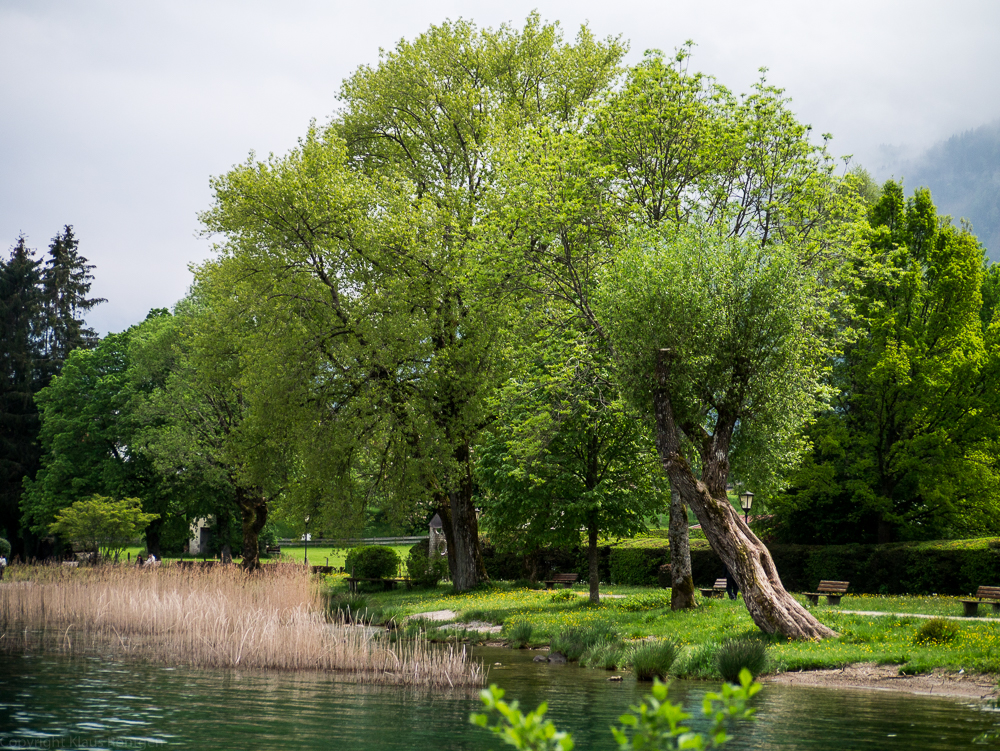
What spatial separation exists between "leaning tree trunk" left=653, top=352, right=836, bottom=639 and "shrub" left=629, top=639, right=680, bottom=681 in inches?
101

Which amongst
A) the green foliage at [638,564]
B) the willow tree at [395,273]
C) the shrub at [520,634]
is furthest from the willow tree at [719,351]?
the green foliage at [638,564]

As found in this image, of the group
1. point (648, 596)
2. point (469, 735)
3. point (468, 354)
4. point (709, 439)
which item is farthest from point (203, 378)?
point (469, 735)

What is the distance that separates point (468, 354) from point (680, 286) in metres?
11.6

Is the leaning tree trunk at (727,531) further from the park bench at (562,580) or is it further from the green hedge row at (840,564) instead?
the park bench at (562,580)

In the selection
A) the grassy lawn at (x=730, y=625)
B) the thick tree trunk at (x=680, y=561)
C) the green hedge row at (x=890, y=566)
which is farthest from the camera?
the green hedge row at (x=890, y=566)

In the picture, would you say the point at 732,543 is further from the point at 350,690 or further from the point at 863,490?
the point at 863,490

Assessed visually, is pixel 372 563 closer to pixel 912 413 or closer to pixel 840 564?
pixel 840 564

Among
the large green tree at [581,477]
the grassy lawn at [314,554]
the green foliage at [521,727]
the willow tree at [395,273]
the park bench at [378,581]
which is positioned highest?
the willow tree at [395,273]

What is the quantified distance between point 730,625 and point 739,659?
3928 mm

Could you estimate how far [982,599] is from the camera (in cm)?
2228

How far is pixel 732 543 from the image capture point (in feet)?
59.7

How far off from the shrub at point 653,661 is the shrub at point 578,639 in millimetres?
2399

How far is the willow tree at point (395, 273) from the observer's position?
90.4 ft

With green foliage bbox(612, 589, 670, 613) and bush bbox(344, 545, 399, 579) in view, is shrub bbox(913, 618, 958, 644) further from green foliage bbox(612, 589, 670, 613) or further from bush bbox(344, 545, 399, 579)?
bush bbox(344, 545, 399, 579)
